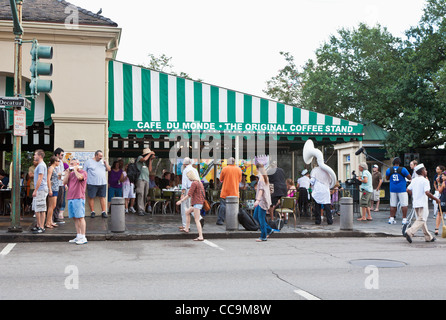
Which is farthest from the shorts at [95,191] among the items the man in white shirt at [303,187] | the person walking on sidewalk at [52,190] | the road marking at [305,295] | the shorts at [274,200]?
the road marking at [305,295]

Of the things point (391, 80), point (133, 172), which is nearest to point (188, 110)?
point (133, 172)

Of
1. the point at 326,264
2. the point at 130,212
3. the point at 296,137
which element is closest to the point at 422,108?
the point at 296,137

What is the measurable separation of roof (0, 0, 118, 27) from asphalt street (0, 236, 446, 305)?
740 centimetres

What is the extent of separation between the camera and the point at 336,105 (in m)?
30.8

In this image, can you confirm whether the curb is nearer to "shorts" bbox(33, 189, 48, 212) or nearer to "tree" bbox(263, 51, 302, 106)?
"shorts" bbox(33, 189, 48, 212)

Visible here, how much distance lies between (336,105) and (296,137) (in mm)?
15391

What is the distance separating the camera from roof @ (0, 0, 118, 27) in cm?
1467

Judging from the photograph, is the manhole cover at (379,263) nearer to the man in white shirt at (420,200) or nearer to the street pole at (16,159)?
the man in white shirt at (420,200)

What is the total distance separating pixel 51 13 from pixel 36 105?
2.88 meters

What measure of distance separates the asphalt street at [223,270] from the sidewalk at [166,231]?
427 millimetres

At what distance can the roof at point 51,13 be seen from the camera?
14672mm

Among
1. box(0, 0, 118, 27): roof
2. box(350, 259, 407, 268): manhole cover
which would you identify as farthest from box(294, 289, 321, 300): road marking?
box(0, 0, 118, 27): roof

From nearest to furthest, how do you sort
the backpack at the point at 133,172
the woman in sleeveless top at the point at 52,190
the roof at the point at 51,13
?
the woman in sleeveless top at the point at 52,190 < the roof at the point at 51,13 < the backpack at the point at 133,172

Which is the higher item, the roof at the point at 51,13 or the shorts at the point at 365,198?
the roof at the point at 51,13
